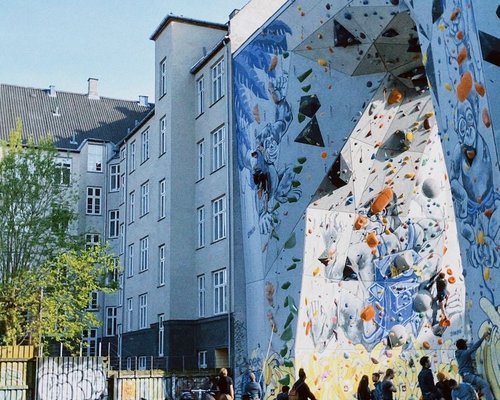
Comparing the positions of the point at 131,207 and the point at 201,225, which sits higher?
the point at 131,207

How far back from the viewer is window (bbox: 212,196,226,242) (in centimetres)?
3466

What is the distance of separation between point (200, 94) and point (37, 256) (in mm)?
10940

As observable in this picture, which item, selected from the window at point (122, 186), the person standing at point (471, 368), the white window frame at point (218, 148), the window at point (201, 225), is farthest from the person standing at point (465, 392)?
the window at point (122, 186)

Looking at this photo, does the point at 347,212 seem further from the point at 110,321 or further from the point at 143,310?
the point at 110,321

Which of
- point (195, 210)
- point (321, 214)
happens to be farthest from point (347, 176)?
point (195, 210)

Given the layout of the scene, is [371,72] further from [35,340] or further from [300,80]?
[35,340]

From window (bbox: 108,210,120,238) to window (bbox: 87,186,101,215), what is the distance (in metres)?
1.18

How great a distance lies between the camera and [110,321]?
2030 inches

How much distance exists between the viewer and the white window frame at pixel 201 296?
119ft

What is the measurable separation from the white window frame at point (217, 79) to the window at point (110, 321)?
2066 cm

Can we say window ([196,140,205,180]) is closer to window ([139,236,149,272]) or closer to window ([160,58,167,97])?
window ([160,58,167,97])

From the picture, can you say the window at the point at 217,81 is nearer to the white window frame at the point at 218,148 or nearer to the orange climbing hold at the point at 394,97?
the white window frame at the point at 218,148

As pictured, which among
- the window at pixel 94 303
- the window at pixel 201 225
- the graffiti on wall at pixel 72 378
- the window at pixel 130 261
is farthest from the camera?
the window at pixel 94 303

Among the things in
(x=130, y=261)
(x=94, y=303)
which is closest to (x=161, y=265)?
(x=130, y=261)
